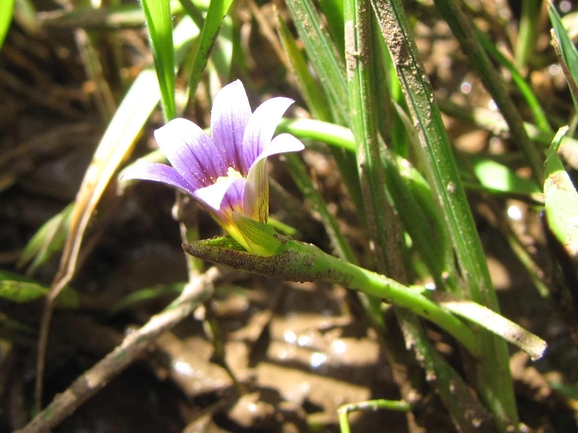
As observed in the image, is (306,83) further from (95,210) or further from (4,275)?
(4,275)

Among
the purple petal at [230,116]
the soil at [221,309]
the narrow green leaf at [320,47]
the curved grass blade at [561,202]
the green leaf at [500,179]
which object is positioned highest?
the narrow green leaf at [320,47]

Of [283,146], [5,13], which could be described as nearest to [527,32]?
[283,146]

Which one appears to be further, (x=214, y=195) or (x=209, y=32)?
(x=209, y=32)

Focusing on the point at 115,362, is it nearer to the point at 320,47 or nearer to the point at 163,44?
the point at 163,44

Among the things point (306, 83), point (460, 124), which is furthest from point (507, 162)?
point (306, 83)

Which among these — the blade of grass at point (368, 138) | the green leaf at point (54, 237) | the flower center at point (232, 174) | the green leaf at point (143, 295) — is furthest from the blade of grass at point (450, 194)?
the green leaf at point (54, 237)

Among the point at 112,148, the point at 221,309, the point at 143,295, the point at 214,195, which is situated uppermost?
the point at 214,195

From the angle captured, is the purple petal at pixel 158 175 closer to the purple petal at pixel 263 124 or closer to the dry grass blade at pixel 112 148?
the purple petal at pixel 263 124
